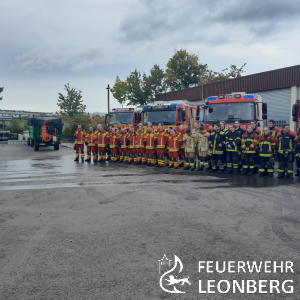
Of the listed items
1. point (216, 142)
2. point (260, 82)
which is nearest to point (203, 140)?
point (216, 142)

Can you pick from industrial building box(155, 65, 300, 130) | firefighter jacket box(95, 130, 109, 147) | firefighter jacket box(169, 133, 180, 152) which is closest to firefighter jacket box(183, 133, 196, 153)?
firefighter jacket box(169, 133, 180, 152)

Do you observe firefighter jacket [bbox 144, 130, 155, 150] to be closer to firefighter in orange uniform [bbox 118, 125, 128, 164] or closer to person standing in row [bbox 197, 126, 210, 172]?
firefighter in orange uniform [bbox 118, 125, 128, 164]

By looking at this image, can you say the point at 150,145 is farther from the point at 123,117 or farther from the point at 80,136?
the point at 123,117

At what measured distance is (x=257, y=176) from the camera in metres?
11.9

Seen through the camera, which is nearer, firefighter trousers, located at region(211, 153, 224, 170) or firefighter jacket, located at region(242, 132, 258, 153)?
firefighter jacket, located at region(242, 132, 258, 153)

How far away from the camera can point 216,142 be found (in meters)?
12.7

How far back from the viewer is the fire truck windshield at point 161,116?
17250 mm

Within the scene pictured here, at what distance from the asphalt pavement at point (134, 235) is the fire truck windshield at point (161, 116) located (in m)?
7.55

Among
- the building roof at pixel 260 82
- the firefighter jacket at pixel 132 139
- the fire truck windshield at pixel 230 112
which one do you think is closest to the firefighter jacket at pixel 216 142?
the fire truck windshield at pixel 230 112

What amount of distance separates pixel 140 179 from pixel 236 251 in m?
6.62

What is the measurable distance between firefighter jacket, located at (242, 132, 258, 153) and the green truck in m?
17.5

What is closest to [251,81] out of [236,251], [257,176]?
[257,176]

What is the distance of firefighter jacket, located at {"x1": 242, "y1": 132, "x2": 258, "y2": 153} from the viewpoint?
11.9 meters

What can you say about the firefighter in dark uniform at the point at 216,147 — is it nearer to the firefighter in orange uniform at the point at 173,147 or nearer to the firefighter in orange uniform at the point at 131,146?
the firefighter in orange uniform at the point at 173,147
